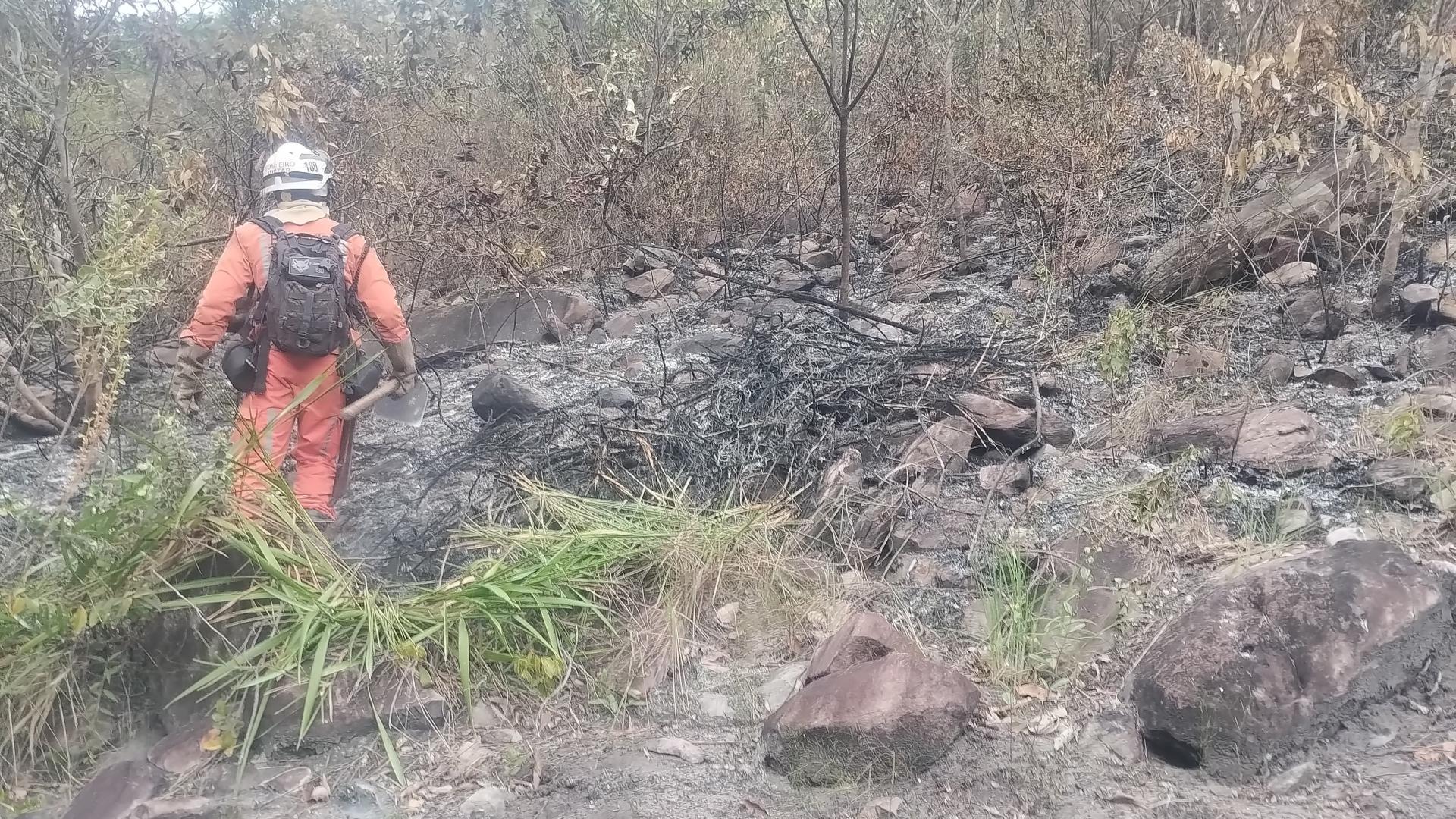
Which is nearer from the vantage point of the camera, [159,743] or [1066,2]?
[159,743]

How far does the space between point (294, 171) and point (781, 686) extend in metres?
2.52

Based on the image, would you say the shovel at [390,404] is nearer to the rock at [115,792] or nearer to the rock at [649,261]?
the rock at [115,792]

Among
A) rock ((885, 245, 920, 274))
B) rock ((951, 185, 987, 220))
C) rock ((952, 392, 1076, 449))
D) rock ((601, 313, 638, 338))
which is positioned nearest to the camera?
rock ((952, 392, 1076, 449))

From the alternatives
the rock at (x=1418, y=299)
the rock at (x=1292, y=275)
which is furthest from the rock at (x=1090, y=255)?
the rock at (x=1418, y=299)

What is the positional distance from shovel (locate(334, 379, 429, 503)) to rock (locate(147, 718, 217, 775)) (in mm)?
1392

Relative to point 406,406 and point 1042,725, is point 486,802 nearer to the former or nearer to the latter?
point 1042,725

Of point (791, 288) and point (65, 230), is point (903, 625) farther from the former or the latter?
point (65, 230)

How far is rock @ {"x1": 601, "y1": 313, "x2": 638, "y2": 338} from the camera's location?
6340mm

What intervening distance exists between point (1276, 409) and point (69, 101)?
585cm

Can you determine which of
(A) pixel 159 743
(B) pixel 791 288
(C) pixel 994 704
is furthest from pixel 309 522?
(B) pixel 791 288

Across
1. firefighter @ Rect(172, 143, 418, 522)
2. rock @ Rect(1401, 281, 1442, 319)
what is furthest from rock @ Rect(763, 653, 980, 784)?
rock @ Rect(1401, 281, 1442, 319)

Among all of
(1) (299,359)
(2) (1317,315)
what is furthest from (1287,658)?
(1) (299,359)

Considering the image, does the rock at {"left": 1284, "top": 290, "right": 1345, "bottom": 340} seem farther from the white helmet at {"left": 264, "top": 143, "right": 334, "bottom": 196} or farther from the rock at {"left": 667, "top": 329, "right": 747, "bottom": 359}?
the white helmet at {"left": 264, "top": 143, "right": 334, "bottom": 196}

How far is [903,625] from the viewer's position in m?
2.98
